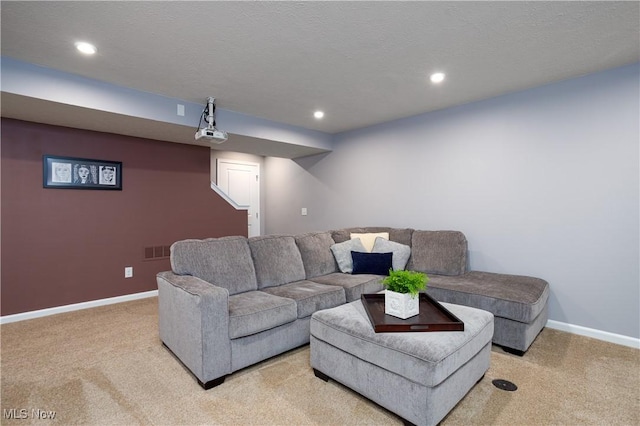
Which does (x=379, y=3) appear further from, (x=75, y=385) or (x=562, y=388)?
(x=75, y=385)

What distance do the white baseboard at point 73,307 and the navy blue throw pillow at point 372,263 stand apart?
284 centimetres

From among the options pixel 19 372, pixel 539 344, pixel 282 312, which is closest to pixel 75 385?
pixel 19 372

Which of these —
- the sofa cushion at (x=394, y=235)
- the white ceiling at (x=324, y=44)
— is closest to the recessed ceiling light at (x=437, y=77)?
the white ceiling at (x=324, y=44)

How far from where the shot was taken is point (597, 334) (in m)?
2.90

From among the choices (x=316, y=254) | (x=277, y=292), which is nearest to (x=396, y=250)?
(x=316, y=254)

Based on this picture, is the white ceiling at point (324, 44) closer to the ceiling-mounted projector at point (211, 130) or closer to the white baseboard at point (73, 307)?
the ceiling-mounted projector at point (211, 130)

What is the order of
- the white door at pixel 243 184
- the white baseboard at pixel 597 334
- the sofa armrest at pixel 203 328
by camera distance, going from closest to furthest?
1. the sofa armrest at pixel 203 328
2. the white baseboard at pixel 597 334
3. the white door at pixel 243 184

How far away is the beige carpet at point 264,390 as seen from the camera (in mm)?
1822

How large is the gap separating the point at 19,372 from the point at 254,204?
14.8ft

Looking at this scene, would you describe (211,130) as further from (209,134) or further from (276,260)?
(276,260)

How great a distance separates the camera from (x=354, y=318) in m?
2.08

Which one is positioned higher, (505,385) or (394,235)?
(394,235)

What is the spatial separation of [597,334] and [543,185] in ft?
4.69

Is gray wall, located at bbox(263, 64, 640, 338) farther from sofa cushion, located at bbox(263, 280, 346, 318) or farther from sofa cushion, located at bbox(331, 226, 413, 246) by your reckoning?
sofa cushion, located at bbox(263, 280, 346, 318)
